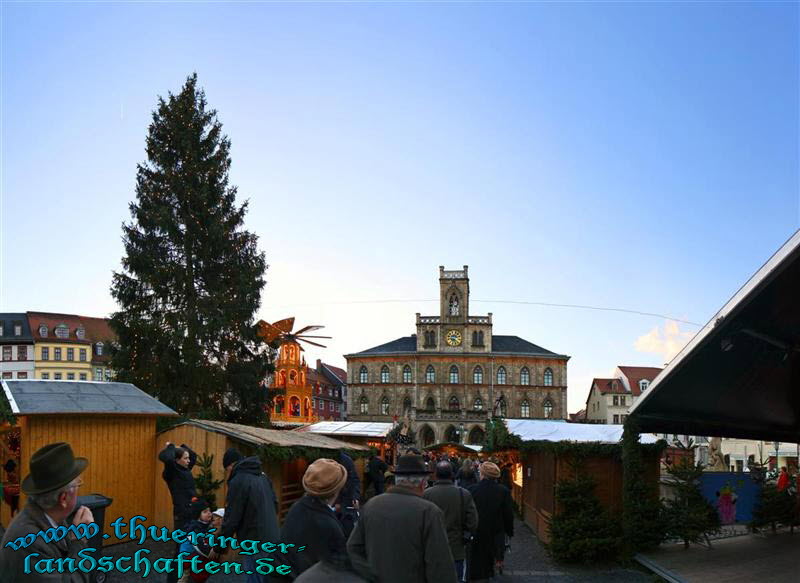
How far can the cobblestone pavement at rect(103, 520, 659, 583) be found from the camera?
1053 cm

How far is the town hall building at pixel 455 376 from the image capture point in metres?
81.1

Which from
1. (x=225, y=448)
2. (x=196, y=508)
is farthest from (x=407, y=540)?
(x=225, y=448)

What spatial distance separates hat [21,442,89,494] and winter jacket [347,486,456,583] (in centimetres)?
171

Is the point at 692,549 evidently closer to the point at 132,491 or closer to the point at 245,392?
the point at 132,491

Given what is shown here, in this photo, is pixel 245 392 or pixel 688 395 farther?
pixel 245 392

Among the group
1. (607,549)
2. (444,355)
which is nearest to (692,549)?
(607,549)

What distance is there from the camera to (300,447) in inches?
548

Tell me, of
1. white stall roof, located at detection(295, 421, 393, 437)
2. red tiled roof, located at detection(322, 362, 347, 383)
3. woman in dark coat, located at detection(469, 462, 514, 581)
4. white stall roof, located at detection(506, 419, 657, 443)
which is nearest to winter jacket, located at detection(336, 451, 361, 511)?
woman in dark coat, located at detection(469, 462, 514, 581)

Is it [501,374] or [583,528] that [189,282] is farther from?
[501,374]

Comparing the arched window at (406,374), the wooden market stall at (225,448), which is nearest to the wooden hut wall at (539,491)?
the wooden market stall at (225,448)

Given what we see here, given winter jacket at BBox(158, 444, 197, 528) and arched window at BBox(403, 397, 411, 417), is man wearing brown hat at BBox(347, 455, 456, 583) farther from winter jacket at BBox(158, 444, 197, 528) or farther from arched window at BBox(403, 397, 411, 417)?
arched window at BBox(403, 397, 411, 417)

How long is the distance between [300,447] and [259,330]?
15.2m

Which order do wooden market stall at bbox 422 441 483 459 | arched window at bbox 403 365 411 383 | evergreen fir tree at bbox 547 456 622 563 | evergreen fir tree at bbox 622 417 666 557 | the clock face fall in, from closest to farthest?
1. evergreen fir tree at bbox 622 417 666 557
2. evergreen fir tree at bbox 547 456 622 563
3. wooden market stall at bbox 422 441 483 459
4. arched window at bbox 403 365 411 383
5. the clock face

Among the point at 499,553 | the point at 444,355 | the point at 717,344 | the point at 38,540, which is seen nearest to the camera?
the point at 38,540
